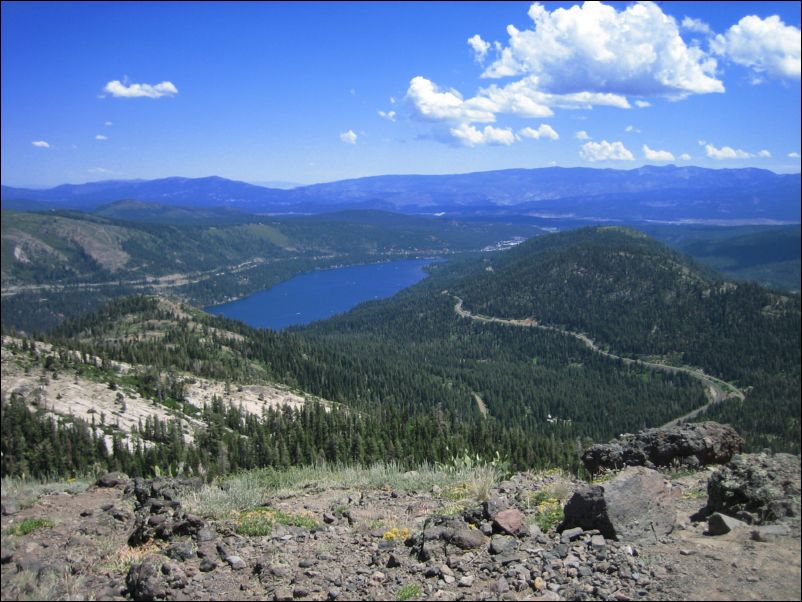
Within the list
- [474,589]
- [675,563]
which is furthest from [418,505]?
[675,563]

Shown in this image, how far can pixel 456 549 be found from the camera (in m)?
10.8

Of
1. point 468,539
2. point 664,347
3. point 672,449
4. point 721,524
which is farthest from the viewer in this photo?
point 664,347

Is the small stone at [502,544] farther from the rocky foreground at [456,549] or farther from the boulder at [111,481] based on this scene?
the boulder at [111,481]

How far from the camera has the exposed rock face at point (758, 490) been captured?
990cm

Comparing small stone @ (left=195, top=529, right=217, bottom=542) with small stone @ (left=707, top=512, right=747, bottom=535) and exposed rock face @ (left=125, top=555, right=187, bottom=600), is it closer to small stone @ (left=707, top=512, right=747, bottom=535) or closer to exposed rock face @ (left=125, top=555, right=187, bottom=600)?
exposed rock face @ (left=125, top=555, right=187, bottom=600)

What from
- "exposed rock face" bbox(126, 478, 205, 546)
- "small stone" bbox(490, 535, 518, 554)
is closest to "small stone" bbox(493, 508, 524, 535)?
"small stone" bbox(490, 535, 518, 554)

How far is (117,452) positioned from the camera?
44219 mm

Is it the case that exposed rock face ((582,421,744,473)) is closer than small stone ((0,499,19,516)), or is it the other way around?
small stone ((0,499,19,516))

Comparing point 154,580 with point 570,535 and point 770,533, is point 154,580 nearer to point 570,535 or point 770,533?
point 570,535

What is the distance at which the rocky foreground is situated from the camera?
8.77 metres

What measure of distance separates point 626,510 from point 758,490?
2429 millimetres

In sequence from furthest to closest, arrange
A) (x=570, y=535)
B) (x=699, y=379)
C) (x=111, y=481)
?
1. (x=699, y=379)
2. (x=111, y=481)
3. (x=570, y=535)

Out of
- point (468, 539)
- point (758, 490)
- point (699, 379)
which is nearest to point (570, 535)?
point (468, 539)

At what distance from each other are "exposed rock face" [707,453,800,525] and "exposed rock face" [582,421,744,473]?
632 centimetres
